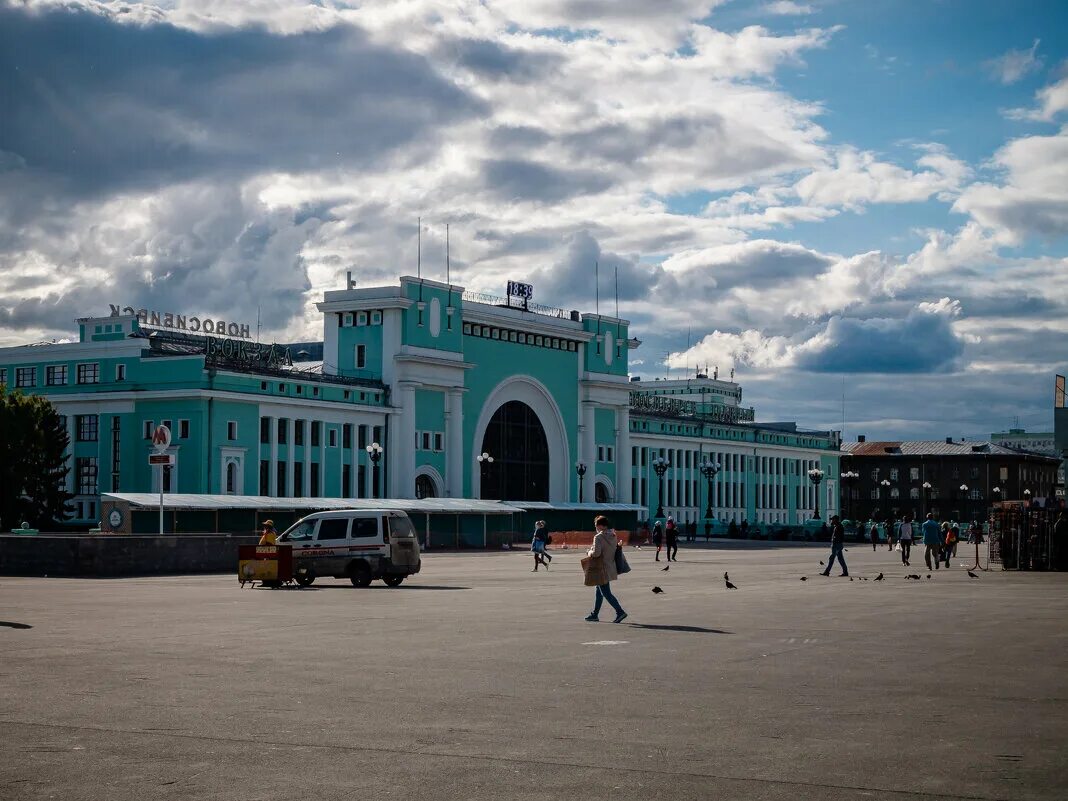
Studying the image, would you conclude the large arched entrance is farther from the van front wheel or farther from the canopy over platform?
the van front wheel

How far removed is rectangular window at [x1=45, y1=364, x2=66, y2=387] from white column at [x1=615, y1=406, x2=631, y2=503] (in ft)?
163

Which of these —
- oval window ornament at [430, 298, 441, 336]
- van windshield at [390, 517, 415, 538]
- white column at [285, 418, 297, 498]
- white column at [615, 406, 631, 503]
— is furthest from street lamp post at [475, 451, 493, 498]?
van windshield at [390, 517, 415, 538]

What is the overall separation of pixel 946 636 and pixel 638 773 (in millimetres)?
12352

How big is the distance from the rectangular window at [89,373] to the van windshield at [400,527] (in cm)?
6144

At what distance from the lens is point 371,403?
10250cm

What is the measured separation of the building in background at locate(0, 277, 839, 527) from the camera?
3578 inches

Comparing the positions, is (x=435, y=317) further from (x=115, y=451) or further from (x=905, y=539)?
(x=905, y=539)

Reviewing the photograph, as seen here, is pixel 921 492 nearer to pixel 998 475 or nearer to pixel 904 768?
pixel 998 475

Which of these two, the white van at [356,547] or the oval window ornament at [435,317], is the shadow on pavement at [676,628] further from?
the oval window ornament at [435,317]

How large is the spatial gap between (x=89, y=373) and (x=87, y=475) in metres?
6.66

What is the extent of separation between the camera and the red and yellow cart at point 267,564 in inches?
1438

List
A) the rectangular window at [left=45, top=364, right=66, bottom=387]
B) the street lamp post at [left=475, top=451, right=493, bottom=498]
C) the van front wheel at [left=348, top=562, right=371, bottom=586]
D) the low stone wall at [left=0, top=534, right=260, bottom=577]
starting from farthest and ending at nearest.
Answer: the street lamp post at [left=475, top=451, right=493, bottom=498], the rectangular window at [left=45, top=364, right=66, bottom=387], the low stone wall at [left=0, top=534, right=260, bottom=577], the van front wheel at [left=348, top=562, right=371, bottom=586]

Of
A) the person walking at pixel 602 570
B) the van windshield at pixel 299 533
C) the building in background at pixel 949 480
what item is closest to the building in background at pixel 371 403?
the van windshield at pixel 299 533

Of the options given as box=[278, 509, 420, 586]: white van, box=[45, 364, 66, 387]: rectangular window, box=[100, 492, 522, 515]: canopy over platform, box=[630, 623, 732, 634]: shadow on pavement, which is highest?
box=[45, 364, 66, 387]: rectangular window
